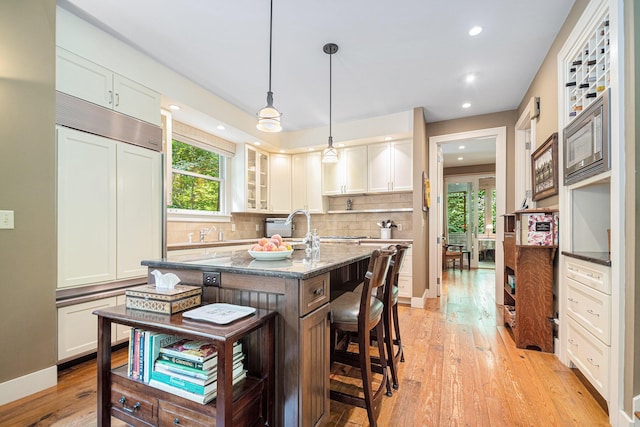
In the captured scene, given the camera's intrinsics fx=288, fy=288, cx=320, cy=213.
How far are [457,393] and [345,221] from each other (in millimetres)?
3581

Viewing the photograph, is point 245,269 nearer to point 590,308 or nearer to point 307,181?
point 590,308

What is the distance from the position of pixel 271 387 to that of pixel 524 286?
8.27 feet

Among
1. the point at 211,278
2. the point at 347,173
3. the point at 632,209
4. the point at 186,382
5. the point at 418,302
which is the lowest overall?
the point at 418,302

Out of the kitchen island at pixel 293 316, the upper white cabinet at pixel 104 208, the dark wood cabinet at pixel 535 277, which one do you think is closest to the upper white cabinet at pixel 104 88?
the upper white cabinet at pixel 104 208

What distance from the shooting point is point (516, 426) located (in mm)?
1626

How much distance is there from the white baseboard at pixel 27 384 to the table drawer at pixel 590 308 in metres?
3.64

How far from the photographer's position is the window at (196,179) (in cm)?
408

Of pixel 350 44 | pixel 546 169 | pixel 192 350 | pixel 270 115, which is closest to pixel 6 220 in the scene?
pixel 192 350

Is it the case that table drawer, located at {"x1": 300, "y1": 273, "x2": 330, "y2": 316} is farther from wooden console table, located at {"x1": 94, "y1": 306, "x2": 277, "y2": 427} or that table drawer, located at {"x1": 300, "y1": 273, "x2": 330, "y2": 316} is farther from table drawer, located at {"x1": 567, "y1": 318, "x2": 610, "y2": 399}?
table drawer, located at {"x1": 567, "y1": 318, "x2": 610, "y2": 399}

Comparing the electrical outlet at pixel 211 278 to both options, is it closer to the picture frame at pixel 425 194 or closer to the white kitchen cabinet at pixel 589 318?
the white kitchen cabinet at pixel 589 318

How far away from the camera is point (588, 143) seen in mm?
1931

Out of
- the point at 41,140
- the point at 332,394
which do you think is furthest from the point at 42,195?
the point at 332,394

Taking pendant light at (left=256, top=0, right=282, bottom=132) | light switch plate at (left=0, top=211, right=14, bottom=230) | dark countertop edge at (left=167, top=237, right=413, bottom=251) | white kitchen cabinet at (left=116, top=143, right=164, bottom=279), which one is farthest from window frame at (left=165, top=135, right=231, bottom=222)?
pendant light at (left=256, top=0, right=282, bottom=132)

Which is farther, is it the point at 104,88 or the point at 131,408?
the point at 104,88
